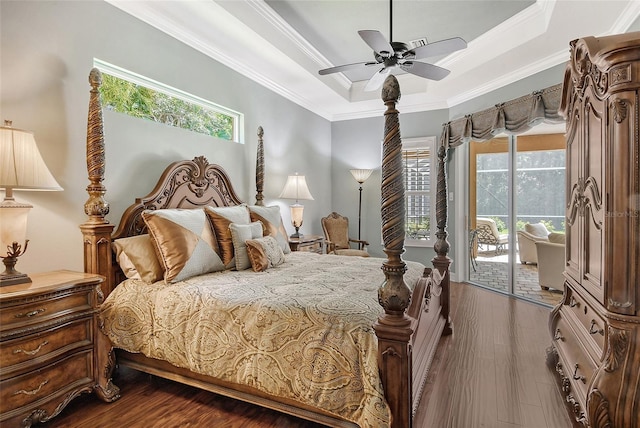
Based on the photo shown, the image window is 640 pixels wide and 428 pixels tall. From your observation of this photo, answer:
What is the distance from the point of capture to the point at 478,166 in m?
5.09

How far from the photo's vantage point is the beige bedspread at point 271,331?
5.15 ft

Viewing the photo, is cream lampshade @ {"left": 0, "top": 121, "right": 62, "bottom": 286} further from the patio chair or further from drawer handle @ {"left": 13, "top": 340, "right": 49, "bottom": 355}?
the patio chair

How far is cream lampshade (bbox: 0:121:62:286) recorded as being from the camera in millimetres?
1766

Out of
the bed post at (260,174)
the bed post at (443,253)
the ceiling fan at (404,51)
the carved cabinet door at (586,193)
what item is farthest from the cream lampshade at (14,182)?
the bed post at (443,253)

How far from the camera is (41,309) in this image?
1.79m

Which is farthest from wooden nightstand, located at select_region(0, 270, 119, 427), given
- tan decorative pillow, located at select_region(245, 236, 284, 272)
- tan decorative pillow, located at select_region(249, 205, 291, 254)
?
tan decorative pillow, located at select_region(249, 205, 291, 254)

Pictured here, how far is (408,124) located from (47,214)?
503 cm

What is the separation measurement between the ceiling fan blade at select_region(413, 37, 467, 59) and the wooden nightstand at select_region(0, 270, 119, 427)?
2779mm

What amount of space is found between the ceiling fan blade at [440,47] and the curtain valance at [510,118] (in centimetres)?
138

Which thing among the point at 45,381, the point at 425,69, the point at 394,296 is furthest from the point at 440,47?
the point at 45,381

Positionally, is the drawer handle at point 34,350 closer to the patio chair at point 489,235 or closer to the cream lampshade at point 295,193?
the cream lampshade at point 295,193

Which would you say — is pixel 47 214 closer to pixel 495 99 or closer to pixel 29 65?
pixel 29 65

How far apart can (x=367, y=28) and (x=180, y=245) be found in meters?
2.98

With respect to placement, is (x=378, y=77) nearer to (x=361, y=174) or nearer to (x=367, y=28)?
(x=367, y=28)
